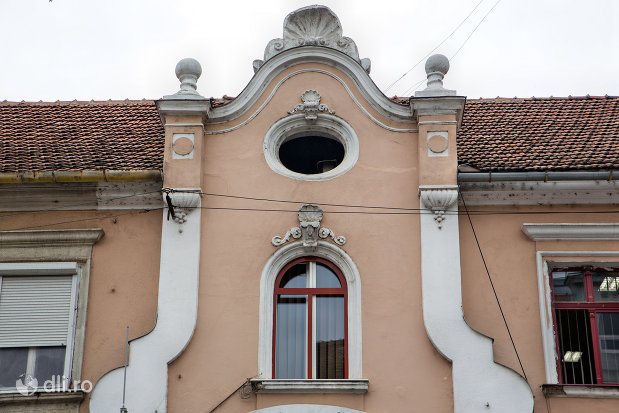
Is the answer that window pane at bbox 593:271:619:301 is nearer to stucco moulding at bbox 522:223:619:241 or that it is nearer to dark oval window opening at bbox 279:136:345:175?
stucco moulding at bbox 522:223:619:241

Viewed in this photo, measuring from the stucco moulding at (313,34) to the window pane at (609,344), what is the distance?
5.13 metres

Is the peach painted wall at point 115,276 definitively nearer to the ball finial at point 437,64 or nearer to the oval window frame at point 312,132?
the oval window frame at point 312,132

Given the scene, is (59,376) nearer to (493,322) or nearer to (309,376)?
(309,376)

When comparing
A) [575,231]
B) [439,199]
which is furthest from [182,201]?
[575,231]

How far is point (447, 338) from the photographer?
13.9 metres

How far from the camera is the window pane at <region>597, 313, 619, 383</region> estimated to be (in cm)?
1438

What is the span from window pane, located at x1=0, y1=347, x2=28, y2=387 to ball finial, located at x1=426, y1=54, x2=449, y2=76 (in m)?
7.30

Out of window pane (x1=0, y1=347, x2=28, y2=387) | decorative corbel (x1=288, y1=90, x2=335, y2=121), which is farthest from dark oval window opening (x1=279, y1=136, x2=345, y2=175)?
window pane (x1=0, y1=347, x2=28, y2=387)

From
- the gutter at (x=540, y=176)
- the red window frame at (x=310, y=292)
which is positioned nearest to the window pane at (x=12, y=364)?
the red window frame at (x=310, y=292)

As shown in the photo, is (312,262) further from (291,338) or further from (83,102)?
(83,102)

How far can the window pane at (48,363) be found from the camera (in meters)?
14.5

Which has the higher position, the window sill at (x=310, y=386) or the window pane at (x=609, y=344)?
the window pane at (x=609, y=344)

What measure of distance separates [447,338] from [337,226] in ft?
7.44

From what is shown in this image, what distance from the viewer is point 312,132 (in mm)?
15602
